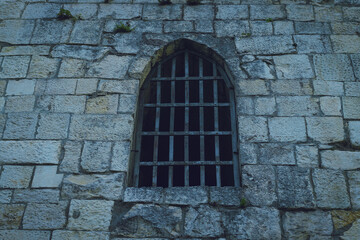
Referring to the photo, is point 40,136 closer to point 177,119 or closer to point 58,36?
point 58,36

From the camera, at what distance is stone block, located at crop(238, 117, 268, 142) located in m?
3.18

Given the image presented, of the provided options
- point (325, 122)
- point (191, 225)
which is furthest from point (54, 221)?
point (325, 122)

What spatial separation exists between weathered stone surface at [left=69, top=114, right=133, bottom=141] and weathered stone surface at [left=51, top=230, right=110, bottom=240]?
84 centimetres

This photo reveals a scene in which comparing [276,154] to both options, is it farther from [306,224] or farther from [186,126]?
[186,126]

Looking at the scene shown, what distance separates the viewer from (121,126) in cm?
328

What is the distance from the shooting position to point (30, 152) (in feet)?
10.3

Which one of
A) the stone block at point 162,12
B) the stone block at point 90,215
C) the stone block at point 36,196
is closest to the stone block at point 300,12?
the stone block at point 162,12

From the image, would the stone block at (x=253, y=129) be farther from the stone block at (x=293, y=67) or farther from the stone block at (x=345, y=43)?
the stone block at (x=345, y=43)

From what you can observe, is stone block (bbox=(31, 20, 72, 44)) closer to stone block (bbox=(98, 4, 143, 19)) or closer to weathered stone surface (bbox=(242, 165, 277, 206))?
stone block (bbox=(98, 4, 143, 19))

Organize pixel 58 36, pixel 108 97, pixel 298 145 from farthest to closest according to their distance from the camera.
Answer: pixel 58 36
pixel 108 97
pixel 298 145

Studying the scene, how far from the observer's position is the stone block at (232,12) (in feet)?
13.2

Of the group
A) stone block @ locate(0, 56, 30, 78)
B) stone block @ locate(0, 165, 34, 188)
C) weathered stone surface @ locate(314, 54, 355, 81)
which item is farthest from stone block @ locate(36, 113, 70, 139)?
weathered stone surface @ locate(314, 54, 355, 81)

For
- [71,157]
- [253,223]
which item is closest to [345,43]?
[253,223]

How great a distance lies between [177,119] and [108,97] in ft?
3.11
